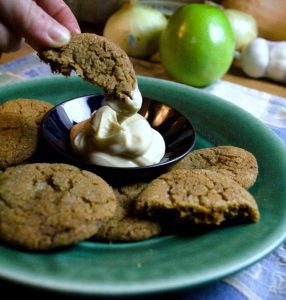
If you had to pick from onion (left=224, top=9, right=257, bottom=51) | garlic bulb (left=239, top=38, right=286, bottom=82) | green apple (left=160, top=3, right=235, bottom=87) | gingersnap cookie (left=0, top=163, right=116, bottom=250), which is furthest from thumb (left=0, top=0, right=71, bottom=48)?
onion (left=224, top=9, right=257, bottom=51)

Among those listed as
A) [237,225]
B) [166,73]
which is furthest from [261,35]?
[237,225]

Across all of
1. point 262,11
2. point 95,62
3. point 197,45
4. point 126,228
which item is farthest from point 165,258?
point 262,11

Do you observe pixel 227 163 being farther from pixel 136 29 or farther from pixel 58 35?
pixel 136 29

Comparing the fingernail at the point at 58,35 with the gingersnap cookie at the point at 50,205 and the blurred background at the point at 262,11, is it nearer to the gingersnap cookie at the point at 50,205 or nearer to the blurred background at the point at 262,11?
the gingersnap cookie at the point at 50,205

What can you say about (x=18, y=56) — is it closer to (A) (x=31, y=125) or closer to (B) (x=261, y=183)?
(A) (x=31, y=125)

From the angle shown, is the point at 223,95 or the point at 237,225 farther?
the point at 223,95

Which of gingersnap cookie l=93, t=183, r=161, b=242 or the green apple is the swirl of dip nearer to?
gingersnap cookie l=93, t=183, r=161, b=242
